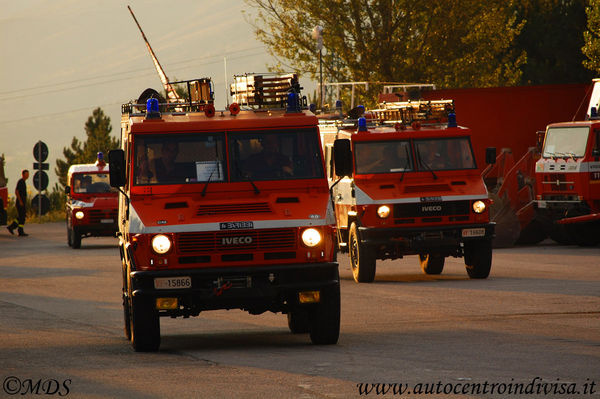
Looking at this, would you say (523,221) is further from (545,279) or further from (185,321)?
(185,321)

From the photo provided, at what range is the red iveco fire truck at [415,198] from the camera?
22531 mm

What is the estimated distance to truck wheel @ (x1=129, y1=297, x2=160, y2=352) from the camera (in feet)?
43.9

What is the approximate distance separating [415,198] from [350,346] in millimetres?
9272

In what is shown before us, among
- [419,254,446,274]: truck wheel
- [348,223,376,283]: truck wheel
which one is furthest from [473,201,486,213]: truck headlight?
[419,254,446,274]: truck wheel

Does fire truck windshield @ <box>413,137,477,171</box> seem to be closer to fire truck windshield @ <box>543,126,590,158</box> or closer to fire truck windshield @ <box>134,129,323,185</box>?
fire truck windshield @ <box>543,126,590,158</box>

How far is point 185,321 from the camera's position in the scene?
683 inches

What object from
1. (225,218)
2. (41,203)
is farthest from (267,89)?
(41,203)

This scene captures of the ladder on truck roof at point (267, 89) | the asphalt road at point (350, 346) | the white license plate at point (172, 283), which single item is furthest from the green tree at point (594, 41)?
the white license plate at point (172, 283)

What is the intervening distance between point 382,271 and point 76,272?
606 centimetres

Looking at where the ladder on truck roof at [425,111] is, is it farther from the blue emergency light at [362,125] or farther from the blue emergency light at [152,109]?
the blue emergency light at [152,109]

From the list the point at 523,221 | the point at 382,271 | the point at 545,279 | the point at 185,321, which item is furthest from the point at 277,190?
the point at 523,221

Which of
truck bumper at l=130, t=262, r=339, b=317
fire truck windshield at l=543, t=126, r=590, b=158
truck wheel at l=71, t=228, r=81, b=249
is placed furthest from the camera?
truck wheel at l=71, t=228, r=81, b=249

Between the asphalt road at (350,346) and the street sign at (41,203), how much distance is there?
112ft

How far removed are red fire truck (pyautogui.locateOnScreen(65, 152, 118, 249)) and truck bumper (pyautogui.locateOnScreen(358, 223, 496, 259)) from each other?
1384 centimetres
